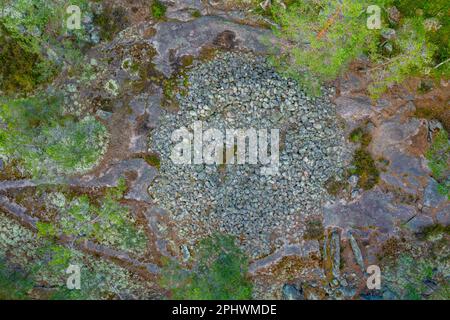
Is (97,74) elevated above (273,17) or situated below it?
below

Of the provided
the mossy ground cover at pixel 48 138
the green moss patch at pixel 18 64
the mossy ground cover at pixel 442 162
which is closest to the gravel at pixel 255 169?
the mossy ground cover at pixel 48 138

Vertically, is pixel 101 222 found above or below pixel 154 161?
below

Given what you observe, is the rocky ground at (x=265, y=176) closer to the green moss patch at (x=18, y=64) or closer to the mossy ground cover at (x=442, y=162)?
the mossy ground cover at (x=442, y=162)

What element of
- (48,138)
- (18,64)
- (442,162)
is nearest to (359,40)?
(442,162)

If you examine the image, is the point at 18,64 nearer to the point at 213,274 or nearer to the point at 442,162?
the point at 213,274

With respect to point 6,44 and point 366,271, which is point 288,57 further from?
point 6,44

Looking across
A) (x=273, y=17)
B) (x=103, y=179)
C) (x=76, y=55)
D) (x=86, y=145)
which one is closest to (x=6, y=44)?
(x=76, y=55)
